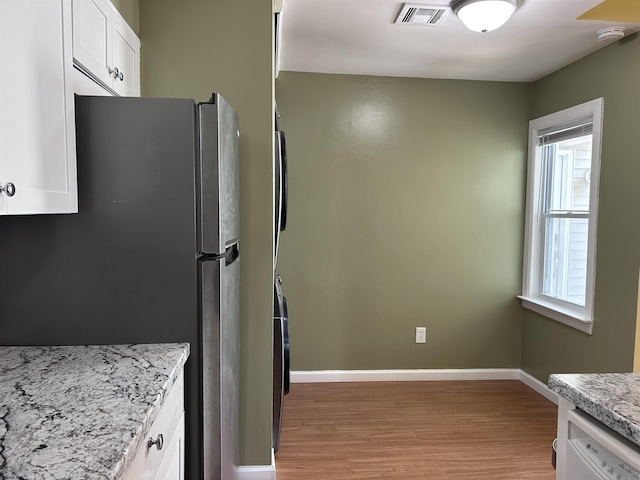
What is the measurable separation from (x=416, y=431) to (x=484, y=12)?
232 cm

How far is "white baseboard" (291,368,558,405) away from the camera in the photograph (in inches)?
134

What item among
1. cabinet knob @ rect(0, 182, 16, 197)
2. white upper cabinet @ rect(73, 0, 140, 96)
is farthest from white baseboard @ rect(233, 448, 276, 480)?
white upper cabinet @ rect(73, 0, 140, 96)

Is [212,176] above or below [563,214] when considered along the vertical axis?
above

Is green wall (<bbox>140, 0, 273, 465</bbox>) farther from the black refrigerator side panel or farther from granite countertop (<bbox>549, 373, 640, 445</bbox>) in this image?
granite countertop (<bbox>549, 373, 640, 445</bbox>)

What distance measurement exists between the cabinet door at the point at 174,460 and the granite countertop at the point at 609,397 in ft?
3.35

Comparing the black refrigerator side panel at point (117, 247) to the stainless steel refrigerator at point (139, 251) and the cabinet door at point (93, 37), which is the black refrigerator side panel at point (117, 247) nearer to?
the stainless steel refrigerator at point (139, 251)

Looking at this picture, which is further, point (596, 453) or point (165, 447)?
point (165, 447)

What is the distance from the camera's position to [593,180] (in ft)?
8.98

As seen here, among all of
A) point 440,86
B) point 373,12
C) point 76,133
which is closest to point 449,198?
point 440,86

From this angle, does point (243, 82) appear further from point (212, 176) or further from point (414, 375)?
point (414, 375)

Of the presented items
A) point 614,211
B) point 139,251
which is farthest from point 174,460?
point 614,211

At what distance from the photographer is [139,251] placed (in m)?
1.44

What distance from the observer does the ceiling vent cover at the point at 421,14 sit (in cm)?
216

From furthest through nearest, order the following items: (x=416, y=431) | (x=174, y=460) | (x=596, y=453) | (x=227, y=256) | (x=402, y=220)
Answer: (x=402, y=220), (x=416, y=431), (x=227, y=256), (x=174, y=460), (x=596, y=453)
